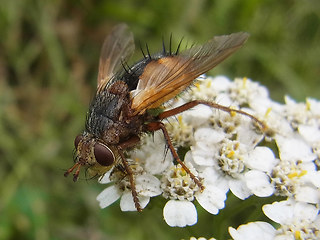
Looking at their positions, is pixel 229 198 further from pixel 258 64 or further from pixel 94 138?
pixel 258 64

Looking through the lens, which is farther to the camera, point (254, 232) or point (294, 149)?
point (294, 149)

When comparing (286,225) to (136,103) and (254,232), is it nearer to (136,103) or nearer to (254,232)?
(254,232)

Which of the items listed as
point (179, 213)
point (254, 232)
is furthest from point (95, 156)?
point (254, 232)

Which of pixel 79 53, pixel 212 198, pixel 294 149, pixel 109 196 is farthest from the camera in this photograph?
pixel 79 53

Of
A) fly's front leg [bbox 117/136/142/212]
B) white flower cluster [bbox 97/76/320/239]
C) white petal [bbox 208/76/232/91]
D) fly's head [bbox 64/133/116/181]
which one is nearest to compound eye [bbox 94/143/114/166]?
fly's head [bbox 64/133/116/181]

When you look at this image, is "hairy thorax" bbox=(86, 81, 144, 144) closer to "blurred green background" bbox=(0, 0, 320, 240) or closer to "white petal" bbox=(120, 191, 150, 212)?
"white petal" bbox=(120, 191, 150, 212)

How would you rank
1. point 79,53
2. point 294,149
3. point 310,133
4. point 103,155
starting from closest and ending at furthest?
1. point 103,155
2. point 294,149
3. point 310,133
4. point 79,53
